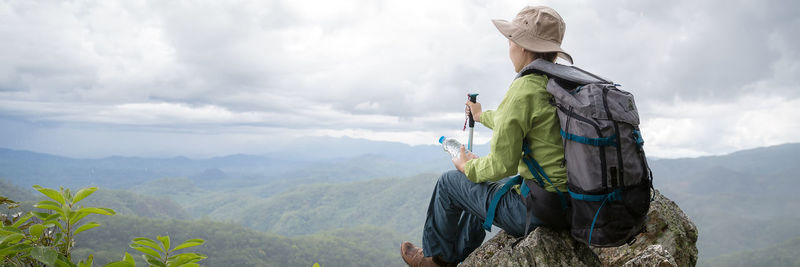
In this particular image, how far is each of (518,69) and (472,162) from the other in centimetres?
110

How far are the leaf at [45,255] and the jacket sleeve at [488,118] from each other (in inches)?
173

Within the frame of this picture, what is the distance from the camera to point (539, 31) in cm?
437

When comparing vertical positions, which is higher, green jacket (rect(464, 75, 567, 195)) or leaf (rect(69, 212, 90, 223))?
green jacket (rect(464, 75, 567, 195))

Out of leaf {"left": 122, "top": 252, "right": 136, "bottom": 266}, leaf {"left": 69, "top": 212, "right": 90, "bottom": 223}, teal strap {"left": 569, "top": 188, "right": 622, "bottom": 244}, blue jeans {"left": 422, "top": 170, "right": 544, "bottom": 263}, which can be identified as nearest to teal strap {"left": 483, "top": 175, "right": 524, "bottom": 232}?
blue jeans {"left": 422, "top": 170, "right": 544, "bottom": 263}

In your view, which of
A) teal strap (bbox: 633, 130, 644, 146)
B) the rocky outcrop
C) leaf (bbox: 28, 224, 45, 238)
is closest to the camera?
leaf (bbox: 28, 224, 45, 238)

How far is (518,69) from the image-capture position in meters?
4.64

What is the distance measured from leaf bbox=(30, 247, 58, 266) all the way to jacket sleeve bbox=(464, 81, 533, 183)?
3.27m

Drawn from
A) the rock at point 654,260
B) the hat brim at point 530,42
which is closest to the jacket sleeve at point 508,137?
the hat brim at point 530,42

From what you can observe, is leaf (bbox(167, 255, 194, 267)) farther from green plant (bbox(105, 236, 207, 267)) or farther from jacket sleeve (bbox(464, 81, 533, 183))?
jacket sleeve (bbox(464, 81, 533, 183))

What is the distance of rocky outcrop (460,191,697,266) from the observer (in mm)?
4688

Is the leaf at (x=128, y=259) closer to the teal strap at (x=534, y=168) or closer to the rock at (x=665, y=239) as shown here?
the teal strap at (x=534, y=168)

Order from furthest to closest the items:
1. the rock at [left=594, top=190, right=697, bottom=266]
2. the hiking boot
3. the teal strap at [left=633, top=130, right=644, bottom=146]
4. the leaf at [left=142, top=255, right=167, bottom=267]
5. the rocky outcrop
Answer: the hiking boot, the rock at [left=594, top=190, right=697, bottom=266], the rocky outcrop, the teal strap at [left=633, top=130, right=644, bottom=146], the leaf at [left=142, top=255, right=167, bottom=267]

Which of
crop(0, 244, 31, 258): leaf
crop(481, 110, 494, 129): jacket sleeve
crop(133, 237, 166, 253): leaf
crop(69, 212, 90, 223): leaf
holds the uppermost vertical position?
crop(481, 110, 494, 129): jacket sleeve

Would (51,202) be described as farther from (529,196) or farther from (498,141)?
(529,196)
